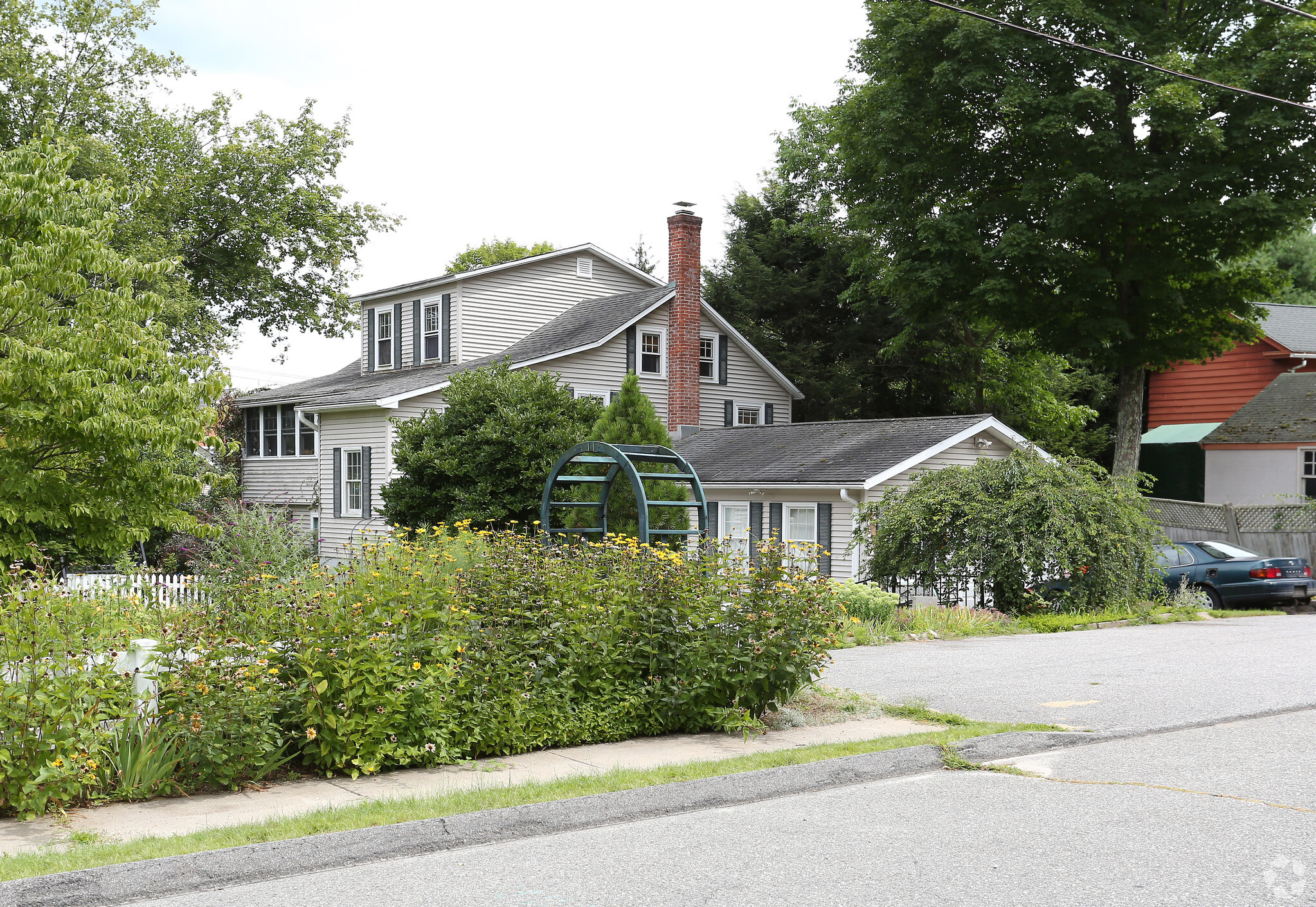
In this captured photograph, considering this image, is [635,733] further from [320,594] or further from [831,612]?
[320,594]

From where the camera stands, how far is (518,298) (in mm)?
33562

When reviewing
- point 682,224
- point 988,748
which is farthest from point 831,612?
point 682,224

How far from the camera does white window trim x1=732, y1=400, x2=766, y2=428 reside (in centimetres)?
3488

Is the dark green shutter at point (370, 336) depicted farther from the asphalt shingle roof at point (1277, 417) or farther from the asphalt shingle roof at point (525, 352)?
the asphalt shingle roof at point (1277, 417)

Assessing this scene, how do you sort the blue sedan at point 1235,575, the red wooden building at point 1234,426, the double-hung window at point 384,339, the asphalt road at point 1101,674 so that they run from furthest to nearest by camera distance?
1. the double-hung window at point 384,339
2. the red wooden building at point 1234,426
3. the blue sedan at point 1235,575
4. the asphalt road at point 1101,674

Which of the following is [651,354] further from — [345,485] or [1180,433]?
[1180,433]

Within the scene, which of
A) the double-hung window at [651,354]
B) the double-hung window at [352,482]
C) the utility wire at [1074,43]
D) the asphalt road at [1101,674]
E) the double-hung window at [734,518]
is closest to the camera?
the asphalt road at [1101,674]

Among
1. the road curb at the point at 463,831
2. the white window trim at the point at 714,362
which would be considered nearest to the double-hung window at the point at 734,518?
the white window trim at the point at 714,362

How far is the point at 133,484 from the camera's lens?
42.8ft

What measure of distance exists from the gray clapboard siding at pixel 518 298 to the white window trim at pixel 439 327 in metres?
0.86

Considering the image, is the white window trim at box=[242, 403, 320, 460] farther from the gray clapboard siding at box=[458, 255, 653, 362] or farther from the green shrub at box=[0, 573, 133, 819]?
the green shrub at box=[0, 573, 133, 819]

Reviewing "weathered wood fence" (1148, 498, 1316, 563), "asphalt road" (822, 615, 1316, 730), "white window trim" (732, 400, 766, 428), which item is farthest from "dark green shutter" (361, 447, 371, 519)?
"weathered wood fence" (1148, 498, 1316, 563)

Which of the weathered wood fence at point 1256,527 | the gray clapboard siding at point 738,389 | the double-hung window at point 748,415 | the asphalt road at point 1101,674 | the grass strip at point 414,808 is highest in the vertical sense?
the gray clapboard siding at point 738,389

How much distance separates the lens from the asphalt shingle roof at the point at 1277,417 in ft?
100
